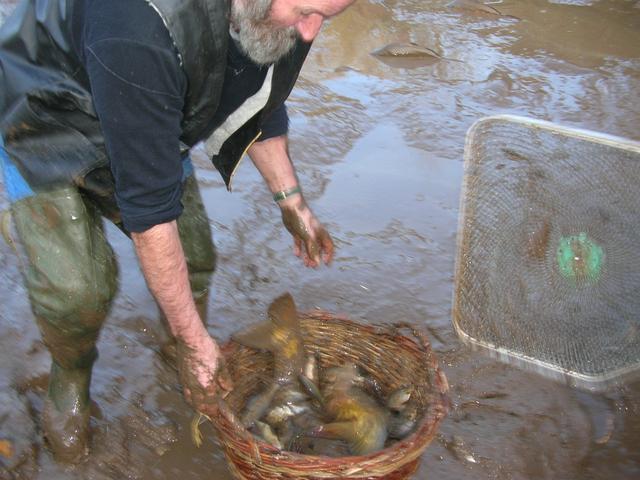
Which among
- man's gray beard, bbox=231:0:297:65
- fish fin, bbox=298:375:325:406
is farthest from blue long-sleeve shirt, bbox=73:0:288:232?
fish fin, bbox=298:375:325:406

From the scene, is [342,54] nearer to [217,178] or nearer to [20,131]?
[217,178]

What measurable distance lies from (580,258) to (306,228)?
1.26m

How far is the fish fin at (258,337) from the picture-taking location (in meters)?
2.87

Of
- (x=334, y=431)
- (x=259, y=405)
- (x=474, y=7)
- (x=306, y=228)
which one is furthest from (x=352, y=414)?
(x=474, y=7)

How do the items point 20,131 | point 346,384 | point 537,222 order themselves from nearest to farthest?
point 20,131, point 346,384, point 537,222

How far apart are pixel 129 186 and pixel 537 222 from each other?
6.59ft

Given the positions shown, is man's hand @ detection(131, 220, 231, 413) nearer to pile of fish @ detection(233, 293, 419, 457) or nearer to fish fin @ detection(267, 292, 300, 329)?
pile of fish @ detection(233, 293, 419, 457)

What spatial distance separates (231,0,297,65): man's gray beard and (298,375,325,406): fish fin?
4.20 feet

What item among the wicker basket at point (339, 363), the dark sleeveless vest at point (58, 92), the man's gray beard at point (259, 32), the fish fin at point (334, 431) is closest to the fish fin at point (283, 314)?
the wicker basket at point (339, 363)

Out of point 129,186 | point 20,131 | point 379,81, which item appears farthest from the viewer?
point 379,81

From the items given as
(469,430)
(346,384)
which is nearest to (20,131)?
(346,384)

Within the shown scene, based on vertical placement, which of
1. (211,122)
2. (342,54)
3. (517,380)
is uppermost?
(211,122)

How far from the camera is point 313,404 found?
2.91 meters

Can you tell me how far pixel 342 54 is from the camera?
7.46 meters
